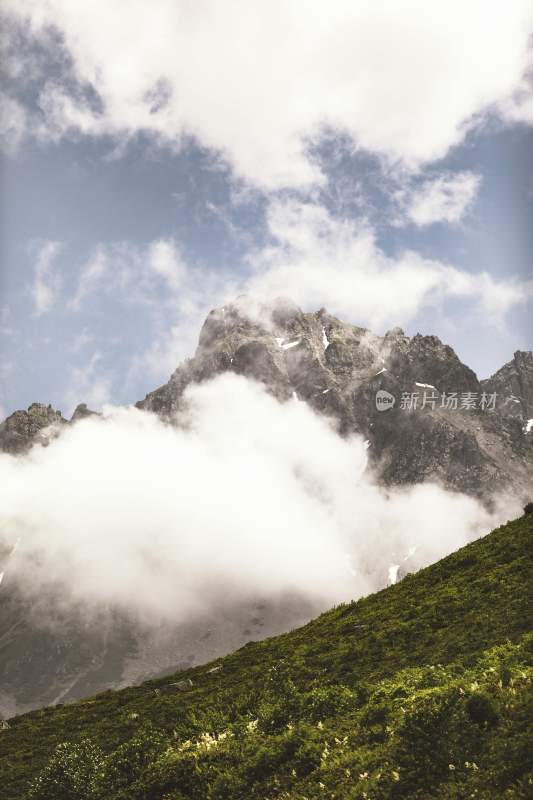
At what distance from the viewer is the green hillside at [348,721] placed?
1609cm

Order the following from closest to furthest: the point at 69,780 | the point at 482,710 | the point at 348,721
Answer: the point at 482,710, the point at 348,721, the point at 69,780

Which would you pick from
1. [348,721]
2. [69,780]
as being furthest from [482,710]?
[69,780]

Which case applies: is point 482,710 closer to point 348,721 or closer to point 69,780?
point 348,721

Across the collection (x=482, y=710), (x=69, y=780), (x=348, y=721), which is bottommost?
(x=482, y=710)

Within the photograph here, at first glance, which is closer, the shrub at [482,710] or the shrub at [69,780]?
the shrub at [482,710]

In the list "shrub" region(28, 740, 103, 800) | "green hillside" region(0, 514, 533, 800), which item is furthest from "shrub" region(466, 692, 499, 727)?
"shrub" region(28, 740, 103, 800)

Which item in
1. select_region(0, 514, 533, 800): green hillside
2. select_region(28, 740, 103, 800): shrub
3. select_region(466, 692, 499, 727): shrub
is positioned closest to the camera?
select_region(0, 514, 533, 800): green hillside

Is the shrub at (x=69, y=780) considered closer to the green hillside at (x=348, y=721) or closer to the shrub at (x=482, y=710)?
the green hillside at (x=348, y=721)

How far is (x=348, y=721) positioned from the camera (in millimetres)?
21422

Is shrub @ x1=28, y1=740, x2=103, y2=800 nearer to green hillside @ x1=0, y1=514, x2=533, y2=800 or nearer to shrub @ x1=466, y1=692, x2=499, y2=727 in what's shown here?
green hillside @ x1=0, y1=514, x2=533, y2=800

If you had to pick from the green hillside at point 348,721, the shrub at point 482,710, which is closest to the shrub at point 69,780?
the green hillside at point 348,721

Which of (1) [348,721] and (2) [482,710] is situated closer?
(2) [482,710]

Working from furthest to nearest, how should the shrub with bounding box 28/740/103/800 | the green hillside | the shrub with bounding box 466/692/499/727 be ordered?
the shrub with bounding box 28/740/103/800 < the shrub with bounding box 466/692/499/727 < the green hillside

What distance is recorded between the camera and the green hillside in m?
16.1
